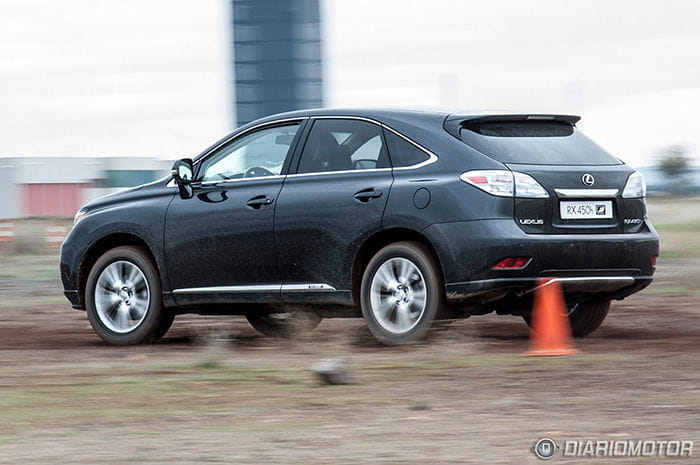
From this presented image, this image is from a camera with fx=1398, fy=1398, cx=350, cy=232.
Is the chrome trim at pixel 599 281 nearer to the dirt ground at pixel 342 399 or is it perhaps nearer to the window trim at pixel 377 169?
the dirt ground at pixel 342 399

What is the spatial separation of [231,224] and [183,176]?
62cm

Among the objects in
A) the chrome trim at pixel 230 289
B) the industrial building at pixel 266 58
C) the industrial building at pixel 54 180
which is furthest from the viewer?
the industrial building at pixel 266 58

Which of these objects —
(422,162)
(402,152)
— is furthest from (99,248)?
(422,162)

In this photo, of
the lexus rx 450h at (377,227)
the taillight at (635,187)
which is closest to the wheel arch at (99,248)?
the lexus rx 450h at (377,227)

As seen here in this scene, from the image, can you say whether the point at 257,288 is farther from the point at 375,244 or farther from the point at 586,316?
the point at 586,316

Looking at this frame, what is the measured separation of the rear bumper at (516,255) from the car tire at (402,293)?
137 mm

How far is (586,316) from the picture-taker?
406 inches

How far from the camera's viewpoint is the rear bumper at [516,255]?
29.1 feet

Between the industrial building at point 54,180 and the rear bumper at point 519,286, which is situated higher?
the rear bumper at point 519,286

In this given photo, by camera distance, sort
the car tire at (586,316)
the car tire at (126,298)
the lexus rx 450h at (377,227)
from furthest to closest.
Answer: the car tire at (126,298) → the car tire at (586,316) → the lexus rx 450h at (377,227)

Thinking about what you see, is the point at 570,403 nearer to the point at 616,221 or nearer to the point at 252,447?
A: the point at 252,447

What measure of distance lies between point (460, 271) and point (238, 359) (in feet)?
5.11

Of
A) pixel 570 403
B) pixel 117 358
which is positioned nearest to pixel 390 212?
pixel 117 358

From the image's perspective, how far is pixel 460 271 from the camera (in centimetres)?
897
